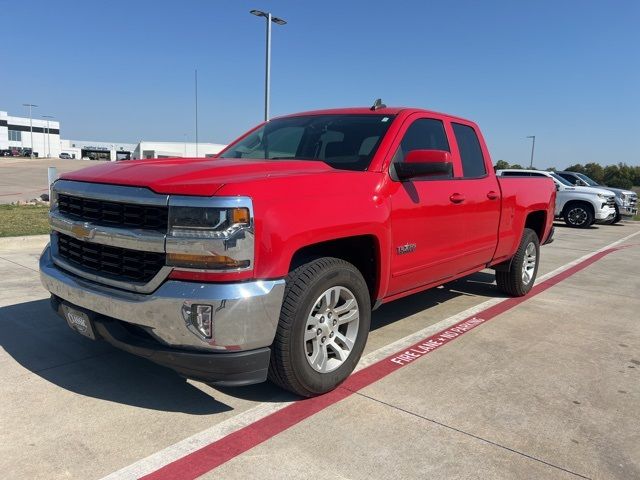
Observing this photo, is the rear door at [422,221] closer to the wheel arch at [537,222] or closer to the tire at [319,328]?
the tire at [319,328]

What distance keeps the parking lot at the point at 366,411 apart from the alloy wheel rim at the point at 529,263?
50.1 inches

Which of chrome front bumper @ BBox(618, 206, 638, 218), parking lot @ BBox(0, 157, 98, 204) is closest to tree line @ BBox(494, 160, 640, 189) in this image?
chrome front bumper @ BBox(618, 206, 638, 218)

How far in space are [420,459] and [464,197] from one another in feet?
8.46

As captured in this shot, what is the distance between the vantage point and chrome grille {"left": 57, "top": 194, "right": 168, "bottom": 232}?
2803mm

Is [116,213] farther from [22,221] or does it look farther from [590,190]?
[590,190]

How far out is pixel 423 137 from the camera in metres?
4.41

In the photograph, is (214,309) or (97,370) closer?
(214,309)

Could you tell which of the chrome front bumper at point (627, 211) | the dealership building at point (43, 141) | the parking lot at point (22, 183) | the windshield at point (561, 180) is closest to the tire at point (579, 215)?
the windshield at point (561, 180)

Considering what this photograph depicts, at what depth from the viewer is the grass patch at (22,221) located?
348 inches

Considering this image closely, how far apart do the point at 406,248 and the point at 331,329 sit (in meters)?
0.95

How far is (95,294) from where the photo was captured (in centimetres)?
299

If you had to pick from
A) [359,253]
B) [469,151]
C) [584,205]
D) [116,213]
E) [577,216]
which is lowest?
[577,216]

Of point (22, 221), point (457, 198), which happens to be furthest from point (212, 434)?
point (22, 221)

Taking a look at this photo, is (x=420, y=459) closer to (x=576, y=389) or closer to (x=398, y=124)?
(x=576, y=389)
